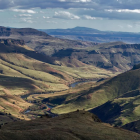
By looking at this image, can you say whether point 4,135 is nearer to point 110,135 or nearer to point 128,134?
point 110,135

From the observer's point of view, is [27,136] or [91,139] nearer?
[27,136]

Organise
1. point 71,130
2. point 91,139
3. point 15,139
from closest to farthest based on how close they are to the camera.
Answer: point 15,139 < point 91,139 < point 71,130

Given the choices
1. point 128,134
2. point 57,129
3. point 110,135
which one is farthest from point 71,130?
point 128,134

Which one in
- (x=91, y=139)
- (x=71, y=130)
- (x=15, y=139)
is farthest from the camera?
(x=71, y=130)

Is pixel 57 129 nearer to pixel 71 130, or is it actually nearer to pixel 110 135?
pixel 71 130

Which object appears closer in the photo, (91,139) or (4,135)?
(4,135)

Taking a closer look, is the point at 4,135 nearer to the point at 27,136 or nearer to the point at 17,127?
the point at 27,136

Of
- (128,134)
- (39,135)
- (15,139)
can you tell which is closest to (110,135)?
(128,134)

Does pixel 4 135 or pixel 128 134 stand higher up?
pixel 4 135

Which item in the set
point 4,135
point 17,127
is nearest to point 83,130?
point 17,127
